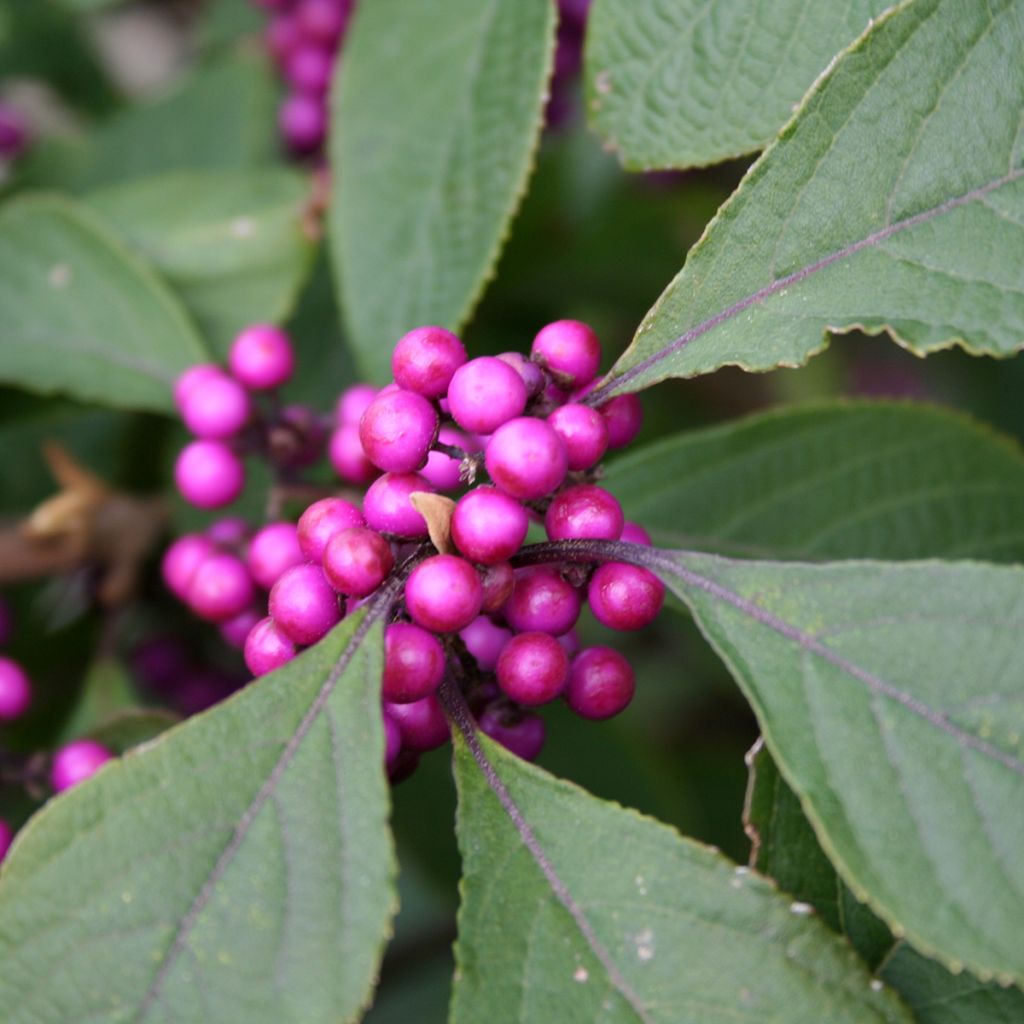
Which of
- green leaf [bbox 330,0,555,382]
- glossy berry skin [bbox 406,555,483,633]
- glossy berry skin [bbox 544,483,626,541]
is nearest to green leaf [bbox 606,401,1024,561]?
green leaf [bbox 330,0,555,382]

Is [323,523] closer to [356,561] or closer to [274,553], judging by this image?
[356,561]

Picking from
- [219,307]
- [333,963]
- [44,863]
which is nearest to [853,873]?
[333,963]

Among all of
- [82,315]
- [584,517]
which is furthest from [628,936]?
[82,315]

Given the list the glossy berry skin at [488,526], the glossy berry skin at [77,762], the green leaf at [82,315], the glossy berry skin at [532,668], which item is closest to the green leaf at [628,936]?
the glossy berry skin at [532,668]

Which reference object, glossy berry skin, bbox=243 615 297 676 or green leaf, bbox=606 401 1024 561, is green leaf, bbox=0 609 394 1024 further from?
green leaf, bbox=606 401 1024 561

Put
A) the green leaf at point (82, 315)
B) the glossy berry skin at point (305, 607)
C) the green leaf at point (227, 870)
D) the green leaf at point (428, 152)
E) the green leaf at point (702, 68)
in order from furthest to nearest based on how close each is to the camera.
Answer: the green leaf at point (82, 315)
the green leaf at point (428, 152)
the green leaf at point (702, 68)
the glossy berry skin at point (305, 607)
the green leaf at point (227, 870)

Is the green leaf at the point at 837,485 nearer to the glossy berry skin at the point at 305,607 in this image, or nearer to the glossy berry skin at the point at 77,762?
the glossy berry skin at the point at 305,607
